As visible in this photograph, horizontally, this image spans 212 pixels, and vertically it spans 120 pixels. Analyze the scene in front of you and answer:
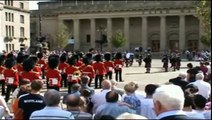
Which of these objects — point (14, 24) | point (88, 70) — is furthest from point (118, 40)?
point (88, 70)

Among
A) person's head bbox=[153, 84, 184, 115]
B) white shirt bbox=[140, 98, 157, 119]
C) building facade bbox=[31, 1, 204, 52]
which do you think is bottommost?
white shirt bbox=[140, 98, 157, 119]

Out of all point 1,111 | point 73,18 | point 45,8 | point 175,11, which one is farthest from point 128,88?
point 45,8

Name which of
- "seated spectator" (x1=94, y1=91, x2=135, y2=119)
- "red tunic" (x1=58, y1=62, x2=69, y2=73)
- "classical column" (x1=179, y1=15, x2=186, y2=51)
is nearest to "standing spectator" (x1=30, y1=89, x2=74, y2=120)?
"seated spectator" (x1=94, y1=91, x2=135, y2=119)

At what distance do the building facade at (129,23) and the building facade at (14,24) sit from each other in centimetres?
1293

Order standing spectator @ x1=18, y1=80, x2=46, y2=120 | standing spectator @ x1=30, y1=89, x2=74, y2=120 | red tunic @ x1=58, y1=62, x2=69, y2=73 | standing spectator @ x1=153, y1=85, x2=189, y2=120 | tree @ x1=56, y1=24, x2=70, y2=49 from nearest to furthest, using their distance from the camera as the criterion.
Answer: standing spectator @ x1=153, y1=85, x2=189, y2=120 < standing spectator @ x1=30, y1=89, x2=74, y2=120 < standing spectator @ x1=18, y1=80, x2=46, y2=120 < red tunic @ x1=58, y1=62, x2=69, y2=73 < tree @ x1=56, y1=24, x2=70, y2=49

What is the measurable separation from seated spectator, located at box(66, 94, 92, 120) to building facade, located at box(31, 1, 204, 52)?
8201 cm

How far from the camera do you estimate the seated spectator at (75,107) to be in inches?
290

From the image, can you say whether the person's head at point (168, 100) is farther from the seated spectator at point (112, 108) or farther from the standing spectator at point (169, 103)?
the seated spectator at point (112, 108)

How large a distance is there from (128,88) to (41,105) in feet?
6.41

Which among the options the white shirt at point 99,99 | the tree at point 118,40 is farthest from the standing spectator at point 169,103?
the tree at point 118,40

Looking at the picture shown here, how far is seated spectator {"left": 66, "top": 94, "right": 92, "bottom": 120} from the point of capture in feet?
24.2

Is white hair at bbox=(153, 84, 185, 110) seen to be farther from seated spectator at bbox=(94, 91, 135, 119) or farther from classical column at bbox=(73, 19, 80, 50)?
classical column at bbox=(73, 19, 80, 50)

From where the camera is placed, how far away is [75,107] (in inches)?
294

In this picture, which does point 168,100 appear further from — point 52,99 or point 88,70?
point 88,70
